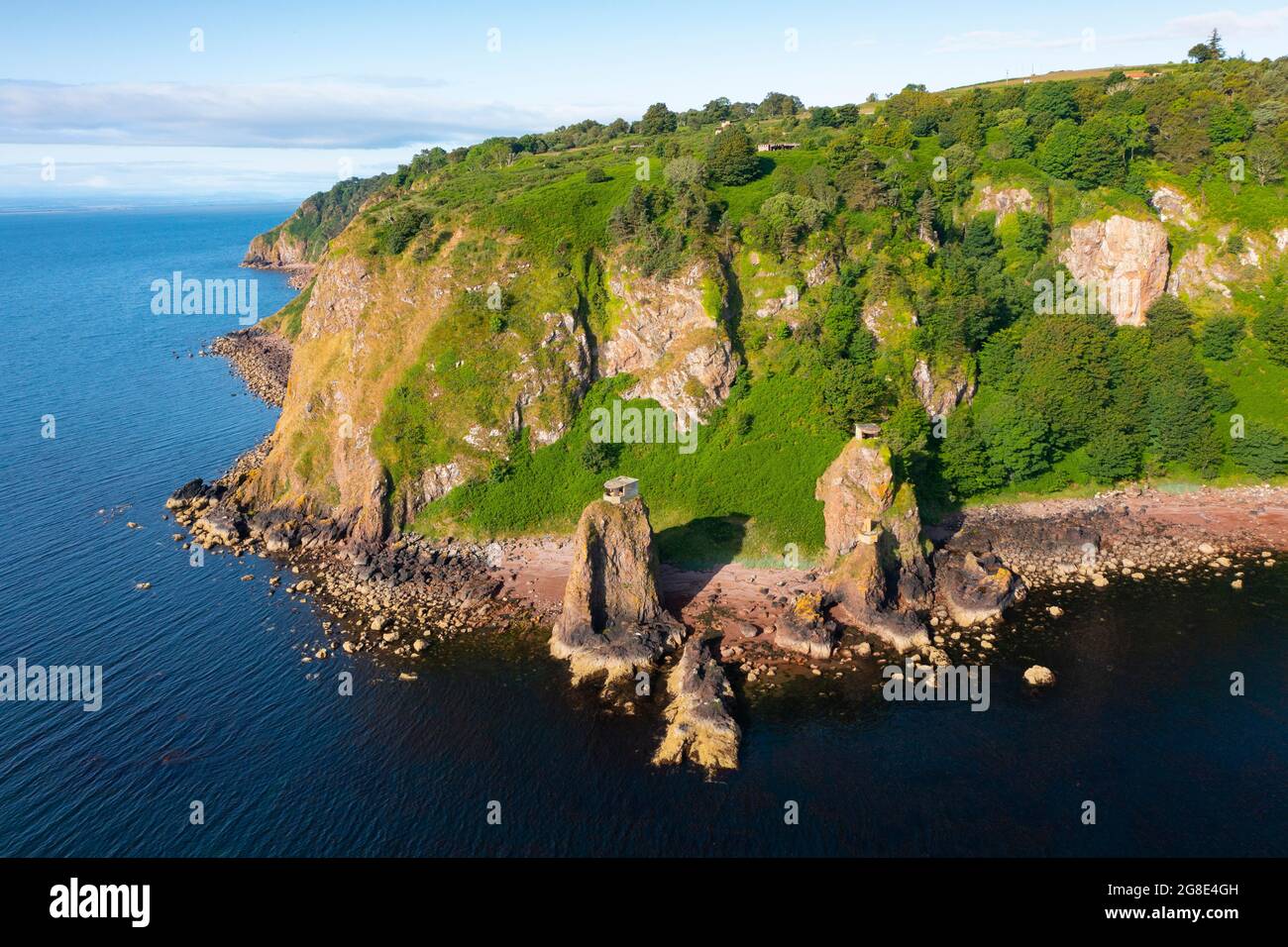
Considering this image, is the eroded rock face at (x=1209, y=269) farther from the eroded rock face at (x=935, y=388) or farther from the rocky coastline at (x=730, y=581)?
the eroded rock face at (x=935, y=388)

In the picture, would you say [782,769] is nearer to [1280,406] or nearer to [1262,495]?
[1262,495]

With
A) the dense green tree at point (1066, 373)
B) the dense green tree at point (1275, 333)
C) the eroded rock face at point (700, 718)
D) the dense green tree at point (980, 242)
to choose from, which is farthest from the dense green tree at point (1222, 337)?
the eroded rock face at point (700, 718)

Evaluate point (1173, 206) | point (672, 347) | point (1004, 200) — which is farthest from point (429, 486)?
point (1173, 206)

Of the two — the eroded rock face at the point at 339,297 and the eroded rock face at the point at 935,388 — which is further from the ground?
the eroded rock face at the point at 339,297

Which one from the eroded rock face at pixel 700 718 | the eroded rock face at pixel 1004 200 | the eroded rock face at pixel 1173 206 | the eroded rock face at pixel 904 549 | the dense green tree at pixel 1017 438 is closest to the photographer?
the eroded rock face at pixel 700 718

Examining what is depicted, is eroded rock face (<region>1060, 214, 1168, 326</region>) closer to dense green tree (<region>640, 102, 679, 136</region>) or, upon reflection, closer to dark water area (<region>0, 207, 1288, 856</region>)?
dark water area (<region>0, 207, 1288, 856</region>)

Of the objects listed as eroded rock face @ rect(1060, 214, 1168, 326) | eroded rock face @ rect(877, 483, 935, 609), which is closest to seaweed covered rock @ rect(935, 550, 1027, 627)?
eroded rock face @ rect(877, 483, 935, 609)

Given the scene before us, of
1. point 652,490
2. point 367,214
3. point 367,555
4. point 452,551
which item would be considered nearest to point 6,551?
point 367,555
